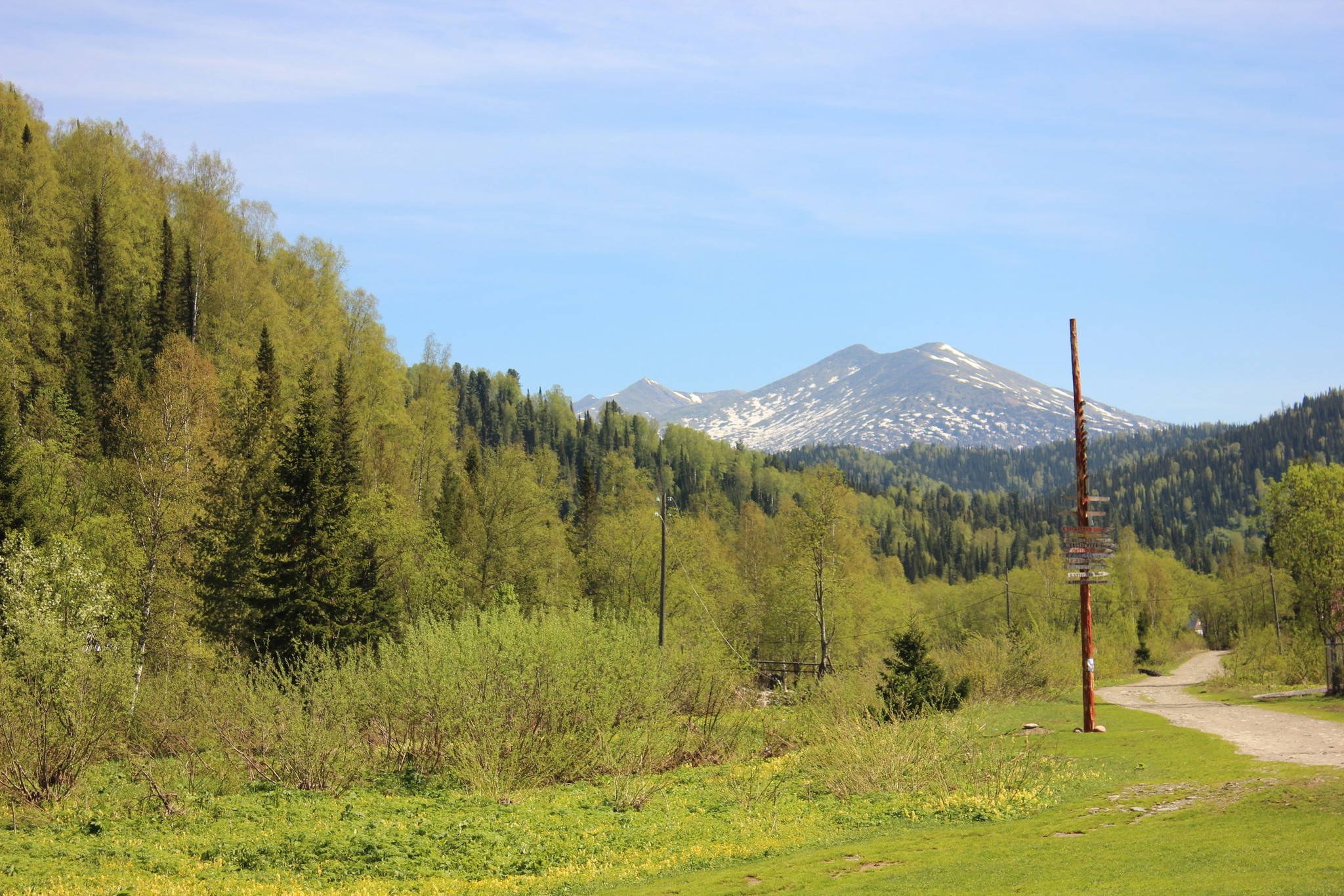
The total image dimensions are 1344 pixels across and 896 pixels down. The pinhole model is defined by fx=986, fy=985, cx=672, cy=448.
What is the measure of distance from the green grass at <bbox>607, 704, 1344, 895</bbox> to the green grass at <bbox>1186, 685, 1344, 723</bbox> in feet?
49.4

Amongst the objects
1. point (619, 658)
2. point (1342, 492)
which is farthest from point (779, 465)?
point (619, 658)

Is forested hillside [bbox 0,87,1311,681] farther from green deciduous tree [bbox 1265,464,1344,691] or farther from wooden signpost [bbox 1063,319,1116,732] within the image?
green deciduous tree [bbox 1265,464,1344,691]

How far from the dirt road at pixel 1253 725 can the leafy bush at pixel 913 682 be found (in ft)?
23.5

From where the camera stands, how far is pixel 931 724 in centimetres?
2348

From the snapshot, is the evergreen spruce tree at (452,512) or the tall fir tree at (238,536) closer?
the tall fir tree at (238,536)

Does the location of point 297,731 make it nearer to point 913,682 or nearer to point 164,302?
point 913,682

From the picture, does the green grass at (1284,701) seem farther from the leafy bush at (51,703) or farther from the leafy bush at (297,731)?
the leafy bush at (51,703)

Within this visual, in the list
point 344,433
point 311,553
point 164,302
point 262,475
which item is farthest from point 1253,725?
point 164,302

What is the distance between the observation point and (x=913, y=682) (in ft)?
100

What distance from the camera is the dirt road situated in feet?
72.6

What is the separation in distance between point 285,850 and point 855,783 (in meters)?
11.7

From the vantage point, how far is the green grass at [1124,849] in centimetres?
1162

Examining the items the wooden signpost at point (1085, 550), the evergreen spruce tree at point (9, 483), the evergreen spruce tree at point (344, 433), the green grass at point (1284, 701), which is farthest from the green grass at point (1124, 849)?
the evergreen spruce tree at point (9, 483)

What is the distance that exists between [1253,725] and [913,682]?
385 inches
